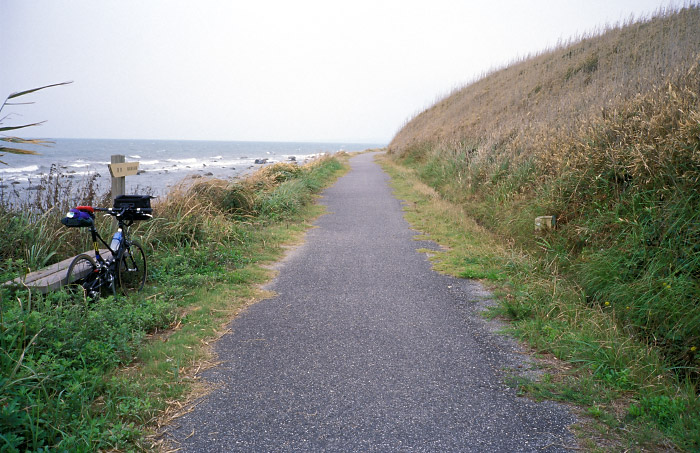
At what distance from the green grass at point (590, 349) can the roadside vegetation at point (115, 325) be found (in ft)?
9.15

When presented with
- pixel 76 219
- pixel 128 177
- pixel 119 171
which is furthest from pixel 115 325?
pixel 128 177

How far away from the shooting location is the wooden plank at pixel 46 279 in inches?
158

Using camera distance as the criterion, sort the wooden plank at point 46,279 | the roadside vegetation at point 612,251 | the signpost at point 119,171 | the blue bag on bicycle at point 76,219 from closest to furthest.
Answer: the roadside vegetation at point 612,251 < the wooden plank at point 46,279 < the blue bag on bicycle at point 76,219 < the signpost at point 119,171

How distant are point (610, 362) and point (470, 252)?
3585 mm

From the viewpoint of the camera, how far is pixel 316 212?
11.1 m

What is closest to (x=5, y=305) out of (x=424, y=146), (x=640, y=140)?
(x=640, y=140)

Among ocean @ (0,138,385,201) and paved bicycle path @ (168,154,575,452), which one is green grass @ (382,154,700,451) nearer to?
paved bicycle path @ (168,154,575,452)

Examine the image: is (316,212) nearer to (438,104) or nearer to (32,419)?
(32,419)

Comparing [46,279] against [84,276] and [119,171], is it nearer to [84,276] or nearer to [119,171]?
[84,276]

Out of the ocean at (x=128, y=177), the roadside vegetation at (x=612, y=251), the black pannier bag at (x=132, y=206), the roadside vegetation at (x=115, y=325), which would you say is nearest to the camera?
the roadside vegetation at (x=115, y=325)

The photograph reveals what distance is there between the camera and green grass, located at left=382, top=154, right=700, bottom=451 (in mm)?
2666

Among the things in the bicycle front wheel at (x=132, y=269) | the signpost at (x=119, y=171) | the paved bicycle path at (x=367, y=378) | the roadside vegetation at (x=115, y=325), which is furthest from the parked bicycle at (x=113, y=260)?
the paved bicycle path at (x=367, y=378)

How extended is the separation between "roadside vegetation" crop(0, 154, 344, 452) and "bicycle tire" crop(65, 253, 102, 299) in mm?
184

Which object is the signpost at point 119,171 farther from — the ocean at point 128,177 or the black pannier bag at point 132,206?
the ocean at point 128,177
